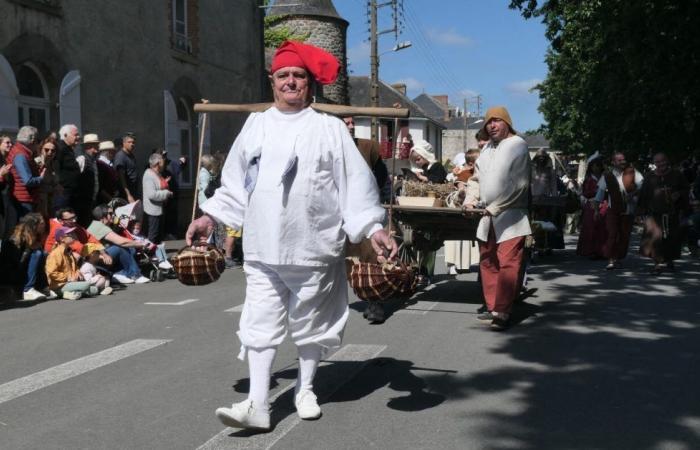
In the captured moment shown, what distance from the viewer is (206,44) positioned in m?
22.1

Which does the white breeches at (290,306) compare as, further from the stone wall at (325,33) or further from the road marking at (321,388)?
the stone wall at (325,33)

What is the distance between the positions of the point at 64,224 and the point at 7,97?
13.8ft

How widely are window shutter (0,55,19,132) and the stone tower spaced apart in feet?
110

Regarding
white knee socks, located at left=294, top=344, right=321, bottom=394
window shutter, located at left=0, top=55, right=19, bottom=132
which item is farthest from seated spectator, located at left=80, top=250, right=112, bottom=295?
white knee socks, located at left=294, top=344, right=321, bottom=394

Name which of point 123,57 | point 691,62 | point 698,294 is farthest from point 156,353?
point 691,62

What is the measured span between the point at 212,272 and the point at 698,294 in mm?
7263

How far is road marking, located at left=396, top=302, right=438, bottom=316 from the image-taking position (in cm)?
861

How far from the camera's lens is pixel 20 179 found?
10695 mm

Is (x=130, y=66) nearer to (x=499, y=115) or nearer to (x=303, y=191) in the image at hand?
(x=499, y=115)

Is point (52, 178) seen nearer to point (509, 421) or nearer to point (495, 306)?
point (495, 306)

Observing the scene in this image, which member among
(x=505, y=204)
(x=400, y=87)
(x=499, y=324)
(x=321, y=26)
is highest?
(x=400, y=87)

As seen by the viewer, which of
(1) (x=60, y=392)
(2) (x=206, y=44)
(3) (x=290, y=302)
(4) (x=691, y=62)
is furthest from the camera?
(2) (x=206, y=44)

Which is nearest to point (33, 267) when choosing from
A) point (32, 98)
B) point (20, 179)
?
point (20, 179)

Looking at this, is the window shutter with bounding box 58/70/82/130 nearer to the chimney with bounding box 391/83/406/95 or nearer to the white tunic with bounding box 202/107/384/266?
the white tunic with bounding box 202/107/384/266
